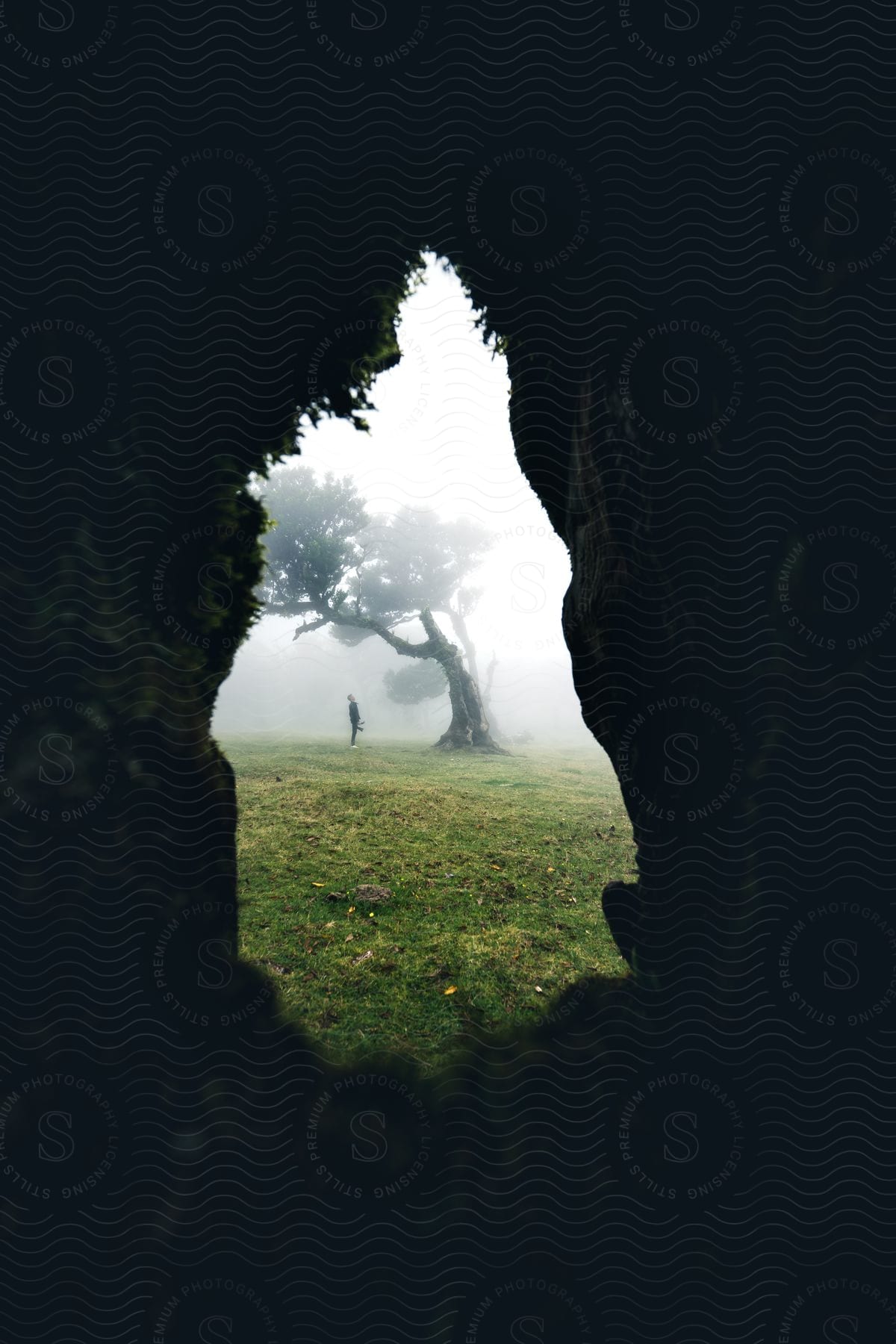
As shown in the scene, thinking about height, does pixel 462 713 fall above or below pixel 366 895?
above

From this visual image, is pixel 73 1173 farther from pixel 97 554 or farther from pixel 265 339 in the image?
pixel 265 339

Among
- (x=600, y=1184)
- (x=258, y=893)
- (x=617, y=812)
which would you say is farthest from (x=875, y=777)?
(x=617, y=812)

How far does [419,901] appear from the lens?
669 cm

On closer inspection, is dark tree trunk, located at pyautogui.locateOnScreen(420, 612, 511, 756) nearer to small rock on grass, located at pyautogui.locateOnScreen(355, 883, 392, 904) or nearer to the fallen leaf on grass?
small rock on grass, located at pyautogui.locateOnScreen(355, 883, 392, 904)

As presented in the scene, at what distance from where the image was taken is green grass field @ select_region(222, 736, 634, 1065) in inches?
180

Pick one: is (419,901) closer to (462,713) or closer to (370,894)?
(370,894)

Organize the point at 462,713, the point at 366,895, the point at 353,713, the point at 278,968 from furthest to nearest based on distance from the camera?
the point at 462,713 < the point at 353,713 < the point at 366,895 < the point at 278,968

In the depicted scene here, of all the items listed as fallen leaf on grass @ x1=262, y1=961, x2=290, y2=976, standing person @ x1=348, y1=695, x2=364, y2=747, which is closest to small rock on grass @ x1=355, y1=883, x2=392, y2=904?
fallen leaf on grass @ x1=262, y1=961, x2=290, y2=976

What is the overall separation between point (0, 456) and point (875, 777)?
6.13m

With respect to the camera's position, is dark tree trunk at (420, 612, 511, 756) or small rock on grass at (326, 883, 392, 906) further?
dark tree trunk at (420, 612, 511, 756)

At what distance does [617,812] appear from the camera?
39.0 ft

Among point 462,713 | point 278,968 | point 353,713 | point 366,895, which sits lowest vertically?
point 278,968

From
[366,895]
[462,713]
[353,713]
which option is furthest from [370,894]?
[462,713]

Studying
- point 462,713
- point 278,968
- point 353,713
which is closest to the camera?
point 278,968
